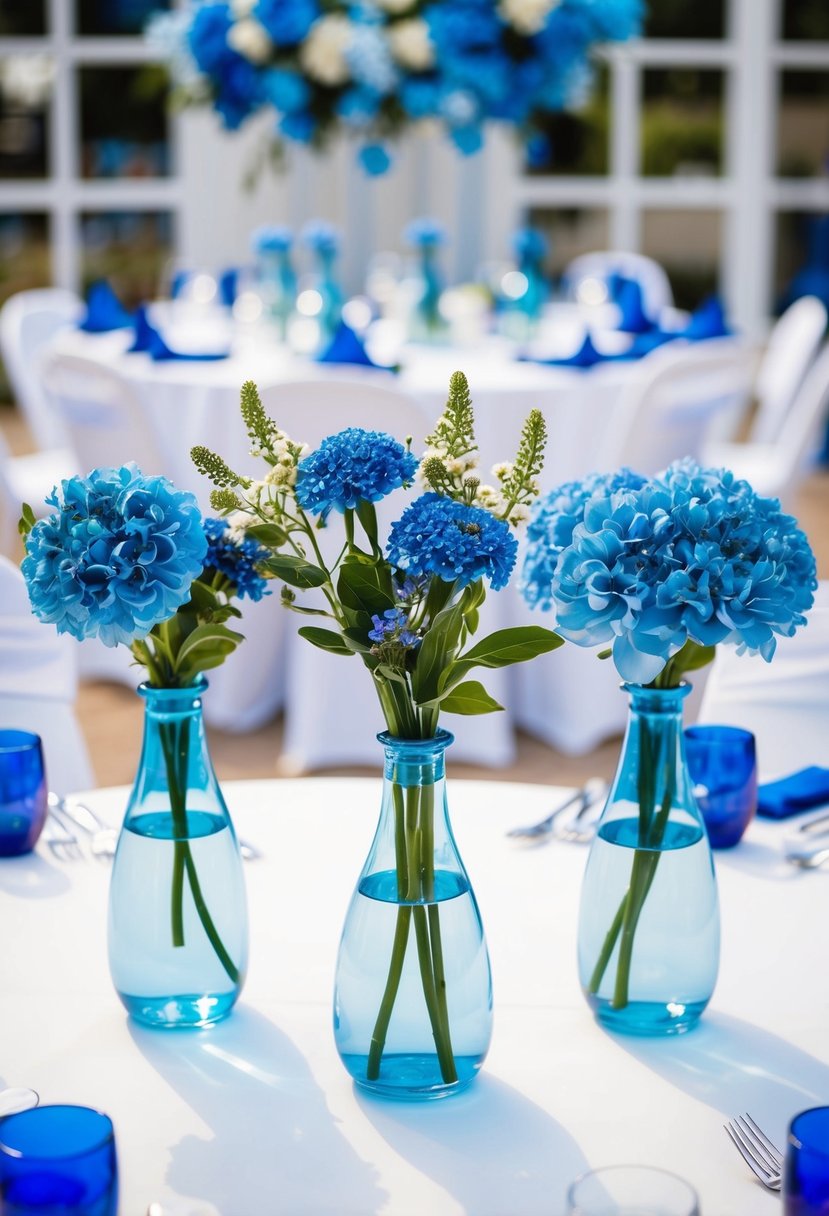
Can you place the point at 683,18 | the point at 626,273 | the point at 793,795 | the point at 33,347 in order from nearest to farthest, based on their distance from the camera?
the point at 793,795
the point at 33,347
the point at 626,273
the point at 683,18

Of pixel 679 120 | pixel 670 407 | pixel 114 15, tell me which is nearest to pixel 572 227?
pixel 679 120

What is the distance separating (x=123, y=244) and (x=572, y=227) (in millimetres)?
2030

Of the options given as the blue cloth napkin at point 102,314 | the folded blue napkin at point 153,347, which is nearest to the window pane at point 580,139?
the blue cloth napkin at point 102,314

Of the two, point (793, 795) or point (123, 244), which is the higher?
point (123, 244)

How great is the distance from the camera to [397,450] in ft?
2.95

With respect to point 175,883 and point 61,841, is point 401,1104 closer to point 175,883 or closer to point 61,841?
point 175,883

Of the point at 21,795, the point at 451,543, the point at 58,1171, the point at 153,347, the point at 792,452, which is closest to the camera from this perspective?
the point at 58,1171

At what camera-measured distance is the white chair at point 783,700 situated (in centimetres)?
169

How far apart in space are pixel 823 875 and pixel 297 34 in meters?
2.91

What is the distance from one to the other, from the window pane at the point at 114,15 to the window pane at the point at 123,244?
77 centimetres

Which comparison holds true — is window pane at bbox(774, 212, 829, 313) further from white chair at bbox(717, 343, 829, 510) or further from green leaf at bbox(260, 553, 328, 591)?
green leaf at bbox(260, 553, 328, 591)

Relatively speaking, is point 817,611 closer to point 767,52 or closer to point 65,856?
point 65,856

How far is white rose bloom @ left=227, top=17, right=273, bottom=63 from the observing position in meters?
3.68

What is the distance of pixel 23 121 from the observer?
6.77 metres
